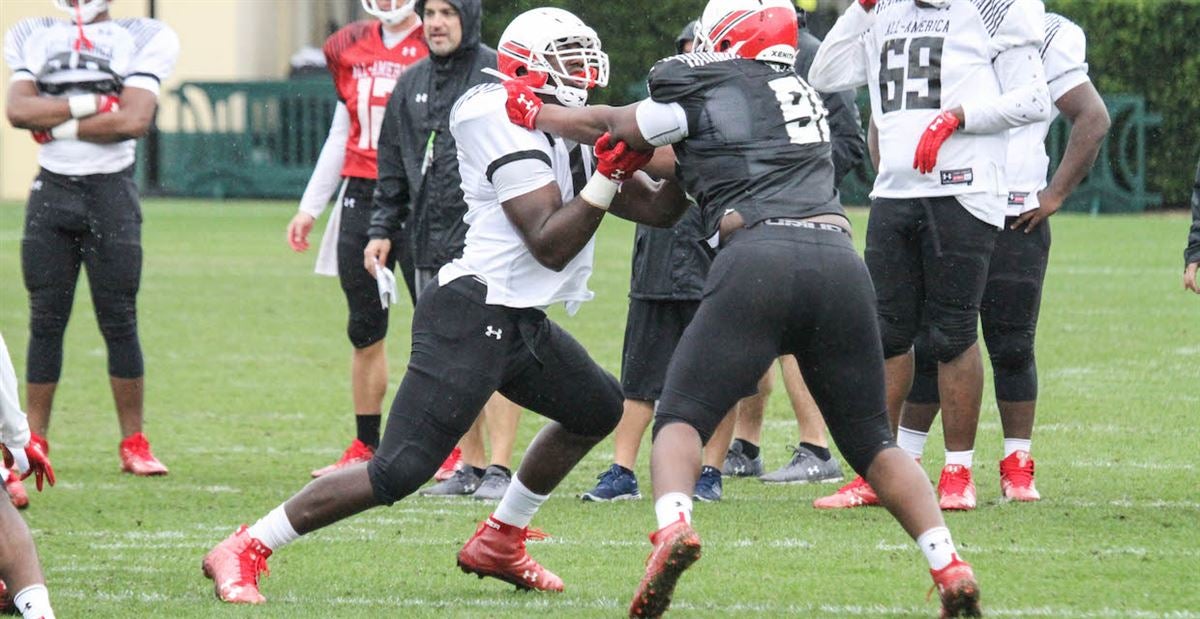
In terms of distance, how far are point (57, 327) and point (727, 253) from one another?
388 centimetres

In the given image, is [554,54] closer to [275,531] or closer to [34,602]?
[275,531]

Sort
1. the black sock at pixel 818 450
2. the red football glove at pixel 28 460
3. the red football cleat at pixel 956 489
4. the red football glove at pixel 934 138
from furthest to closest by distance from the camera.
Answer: the black sock at pixel 818 450 → the red football cleat at pixel 956 489 → the red football glove at pixel 934 138 → the red football glove at pixel 28 460

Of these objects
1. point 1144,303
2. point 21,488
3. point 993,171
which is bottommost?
point 1144,303

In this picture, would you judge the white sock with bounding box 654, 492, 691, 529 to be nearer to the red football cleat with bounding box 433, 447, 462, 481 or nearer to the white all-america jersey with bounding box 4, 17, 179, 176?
the red football cleat with bounding box 433, 447, 462, 481

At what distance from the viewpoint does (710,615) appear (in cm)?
513

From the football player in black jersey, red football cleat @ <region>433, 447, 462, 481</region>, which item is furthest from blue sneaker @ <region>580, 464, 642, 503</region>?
the football player in black jersey

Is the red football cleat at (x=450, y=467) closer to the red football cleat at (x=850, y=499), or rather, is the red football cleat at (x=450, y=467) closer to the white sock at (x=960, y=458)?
the red football cleat at (x=850, y=499)

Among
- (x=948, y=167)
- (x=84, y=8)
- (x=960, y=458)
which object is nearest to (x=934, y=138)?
(x=948, y=167)

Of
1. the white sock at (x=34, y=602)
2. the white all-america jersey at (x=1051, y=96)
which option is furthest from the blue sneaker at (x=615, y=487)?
the white sock at (x=34, y=602)

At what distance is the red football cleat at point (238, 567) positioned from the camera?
533 centimetres

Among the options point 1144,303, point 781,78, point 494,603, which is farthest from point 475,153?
point 1144,303

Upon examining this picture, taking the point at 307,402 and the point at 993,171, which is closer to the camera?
the point at 993,171

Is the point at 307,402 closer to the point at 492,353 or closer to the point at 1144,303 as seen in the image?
the point at 492,353

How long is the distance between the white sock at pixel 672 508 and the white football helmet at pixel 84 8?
409cm
